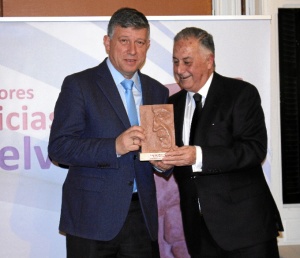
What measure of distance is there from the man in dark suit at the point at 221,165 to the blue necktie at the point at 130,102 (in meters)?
0.26

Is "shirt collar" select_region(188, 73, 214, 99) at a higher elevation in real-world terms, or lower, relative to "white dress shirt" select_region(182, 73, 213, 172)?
higher

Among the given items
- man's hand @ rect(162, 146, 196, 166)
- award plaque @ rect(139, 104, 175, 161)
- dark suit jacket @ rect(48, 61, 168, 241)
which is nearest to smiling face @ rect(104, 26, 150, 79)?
dark suit jacket @ rect(48, 61, 168, 241)

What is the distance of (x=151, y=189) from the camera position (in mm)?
2611

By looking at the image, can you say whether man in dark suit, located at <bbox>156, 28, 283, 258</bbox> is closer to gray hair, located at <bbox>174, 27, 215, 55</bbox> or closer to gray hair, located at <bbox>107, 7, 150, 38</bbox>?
gray hair, located at <bbox>174, 27, 215, 55</bbox>

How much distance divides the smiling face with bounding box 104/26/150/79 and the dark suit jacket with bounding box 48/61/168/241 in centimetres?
12

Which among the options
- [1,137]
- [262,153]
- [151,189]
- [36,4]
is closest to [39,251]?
[1,137]

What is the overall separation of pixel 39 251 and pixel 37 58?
132 centimetres

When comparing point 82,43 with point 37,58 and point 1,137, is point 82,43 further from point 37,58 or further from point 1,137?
point 1,137


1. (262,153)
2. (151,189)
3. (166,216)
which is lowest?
(166,216)

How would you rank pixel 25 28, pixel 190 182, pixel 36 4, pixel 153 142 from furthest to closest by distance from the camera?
pixel 36 4, pixel 25 28, pixel 190 182, pixel 153 142

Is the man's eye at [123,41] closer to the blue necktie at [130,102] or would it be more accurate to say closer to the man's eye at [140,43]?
the man's eye at [140,43]

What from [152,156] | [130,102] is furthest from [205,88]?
[152,156]

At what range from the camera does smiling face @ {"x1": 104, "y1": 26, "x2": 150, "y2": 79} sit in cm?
256

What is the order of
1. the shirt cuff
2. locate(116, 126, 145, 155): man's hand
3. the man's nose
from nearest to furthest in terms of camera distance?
locate(116, 126, 145, 155): man's hand
the shirt cuff
the man's nose
